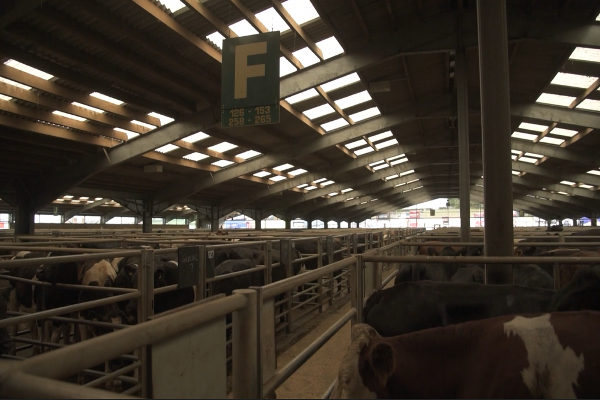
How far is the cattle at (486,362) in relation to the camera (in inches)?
75.6

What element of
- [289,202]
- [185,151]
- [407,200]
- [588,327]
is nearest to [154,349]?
[588,327]

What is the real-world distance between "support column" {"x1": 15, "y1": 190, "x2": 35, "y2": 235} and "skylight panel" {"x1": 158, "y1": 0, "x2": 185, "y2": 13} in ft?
32.0

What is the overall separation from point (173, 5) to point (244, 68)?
2.39 m

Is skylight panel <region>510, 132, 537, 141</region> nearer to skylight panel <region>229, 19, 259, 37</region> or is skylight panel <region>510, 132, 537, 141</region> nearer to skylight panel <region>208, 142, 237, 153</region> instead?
skylight panel <region>208, 142, 237, 153</region>

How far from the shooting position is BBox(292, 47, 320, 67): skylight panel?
31.1 feet

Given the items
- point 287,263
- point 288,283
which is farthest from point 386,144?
point 288,283

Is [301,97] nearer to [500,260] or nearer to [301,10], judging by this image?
[301,10]

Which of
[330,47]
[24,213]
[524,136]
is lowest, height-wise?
[24,213]

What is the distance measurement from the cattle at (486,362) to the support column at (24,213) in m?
14.5

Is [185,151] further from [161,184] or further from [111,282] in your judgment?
[111,282]

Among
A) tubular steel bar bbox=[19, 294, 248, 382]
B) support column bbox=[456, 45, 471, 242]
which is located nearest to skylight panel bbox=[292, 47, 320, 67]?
support column bbox=[456, 45, 471, 242]

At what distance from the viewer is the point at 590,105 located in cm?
1245

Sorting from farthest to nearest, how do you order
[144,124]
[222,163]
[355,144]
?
[355,144] → [222,163] → [144,124]

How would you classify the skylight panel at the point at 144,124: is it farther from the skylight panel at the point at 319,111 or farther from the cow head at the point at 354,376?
the cow head at the point at 354,376
